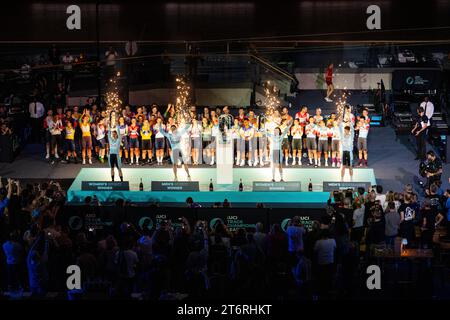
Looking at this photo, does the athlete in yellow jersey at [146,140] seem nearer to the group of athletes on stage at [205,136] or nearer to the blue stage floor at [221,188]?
the group of athletes on stage at [205,136]

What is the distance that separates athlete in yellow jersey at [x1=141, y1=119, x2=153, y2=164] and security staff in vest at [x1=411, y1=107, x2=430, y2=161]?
25.4ft

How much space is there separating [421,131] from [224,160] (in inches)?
233

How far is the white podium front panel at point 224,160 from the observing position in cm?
2481

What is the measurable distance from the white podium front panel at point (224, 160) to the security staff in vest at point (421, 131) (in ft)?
18.4

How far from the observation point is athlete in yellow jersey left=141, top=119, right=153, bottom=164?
26.5 m

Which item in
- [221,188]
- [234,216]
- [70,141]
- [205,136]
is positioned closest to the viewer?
[234,216]

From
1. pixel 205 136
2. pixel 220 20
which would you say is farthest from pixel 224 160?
pixel 220 20

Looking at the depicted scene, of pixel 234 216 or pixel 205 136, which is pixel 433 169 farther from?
pixel 205 136

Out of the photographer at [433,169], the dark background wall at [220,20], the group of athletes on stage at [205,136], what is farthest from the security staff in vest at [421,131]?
the dark background wall at [220,20]

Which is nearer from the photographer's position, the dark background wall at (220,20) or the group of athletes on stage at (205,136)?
the group of athletes on stage at (205,136)

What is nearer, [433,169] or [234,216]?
[234,216]

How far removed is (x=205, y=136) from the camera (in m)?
26.7

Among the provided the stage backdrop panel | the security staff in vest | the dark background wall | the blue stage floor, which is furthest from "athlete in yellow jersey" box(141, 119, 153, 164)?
the dark background wall

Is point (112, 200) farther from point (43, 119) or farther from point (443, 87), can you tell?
point (443, 87)
